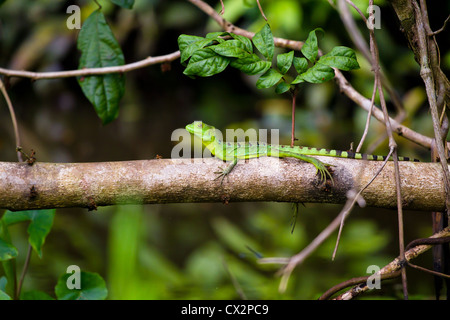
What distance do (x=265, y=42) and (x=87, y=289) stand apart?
1.81 meters

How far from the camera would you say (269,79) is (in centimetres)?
241

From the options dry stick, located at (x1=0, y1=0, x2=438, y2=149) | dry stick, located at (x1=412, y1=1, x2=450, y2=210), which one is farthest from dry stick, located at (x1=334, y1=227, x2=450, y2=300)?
dry stick, located at (x1=0, y1=0, x2=438, y2=149)

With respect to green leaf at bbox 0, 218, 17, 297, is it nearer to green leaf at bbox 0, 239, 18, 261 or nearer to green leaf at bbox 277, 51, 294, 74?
green leaf at bbox 0, 239, 18, 261

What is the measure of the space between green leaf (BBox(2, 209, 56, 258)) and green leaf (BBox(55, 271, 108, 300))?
0.86 ft

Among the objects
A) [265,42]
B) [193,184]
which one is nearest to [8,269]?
[193,184]

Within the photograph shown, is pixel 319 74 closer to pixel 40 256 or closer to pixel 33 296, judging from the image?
pixel 40 256

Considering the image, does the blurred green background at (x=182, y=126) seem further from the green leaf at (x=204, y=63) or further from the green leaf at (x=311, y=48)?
the green leaf at (x=204, y=63)

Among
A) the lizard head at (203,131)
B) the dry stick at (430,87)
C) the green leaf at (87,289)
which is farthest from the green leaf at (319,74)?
the green leaf at (87,289)

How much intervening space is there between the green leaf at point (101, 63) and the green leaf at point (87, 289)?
1.05m

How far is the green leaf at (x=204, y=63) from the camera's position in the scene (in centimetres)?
237

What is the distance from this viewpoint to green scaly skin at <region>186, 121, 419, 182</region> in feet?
7.86

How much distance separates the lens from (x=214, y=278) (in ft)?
13.0
